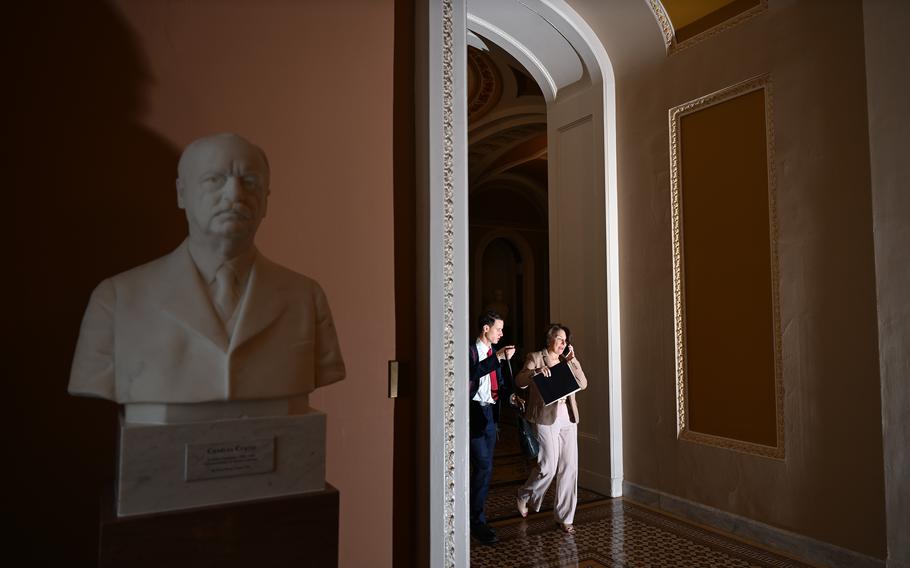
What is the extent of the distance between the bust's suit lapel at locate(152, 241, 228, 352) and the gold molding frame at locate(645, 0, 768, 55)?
438cm

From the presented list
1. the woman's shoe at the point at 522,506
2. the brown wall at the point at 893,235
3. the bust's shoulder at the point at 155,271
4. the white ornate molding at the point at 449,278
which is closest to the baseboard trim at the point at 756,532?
the brown wall at the point at 893,235

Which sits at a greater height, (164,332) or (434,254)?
(434,254)

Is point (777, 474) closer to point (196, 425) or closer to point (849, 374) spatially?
point (849, 374)

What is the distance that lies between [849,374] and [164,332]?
152 inches

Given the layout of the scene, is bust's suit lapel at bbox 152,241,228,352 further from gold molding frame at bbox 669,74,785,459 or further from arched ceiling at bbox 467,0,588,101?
arched ceiling at bbox 467,0,588,101

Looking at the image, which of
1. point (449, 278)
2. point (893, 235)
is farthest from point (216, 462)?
point (893, 235)

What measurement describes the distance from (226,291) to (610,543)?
11.4ft

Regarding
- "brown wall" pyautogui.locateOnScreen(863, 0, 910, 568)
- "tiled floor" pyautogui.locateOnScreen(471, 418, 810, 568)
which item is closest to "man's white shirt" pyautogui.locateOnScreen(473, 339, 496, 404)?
"tiled floor" pyautogui.locateOnScreen(471, 418, 810, 568)

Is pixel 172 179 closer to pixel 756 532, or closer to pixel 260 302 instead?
pixel 260 302

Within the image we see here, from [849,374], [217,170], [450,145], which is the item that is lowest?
[849,374]

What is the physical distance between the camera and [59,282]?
6.46ft

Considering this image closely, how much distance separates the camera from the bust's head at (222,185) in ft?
5.29

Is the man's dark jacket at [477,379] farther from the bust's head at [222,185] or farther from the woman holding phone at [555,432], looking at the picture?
the bust's head at [222,185]

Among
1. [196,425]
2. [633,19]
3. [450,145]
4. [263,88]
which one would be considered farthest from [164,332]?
[633,19]
